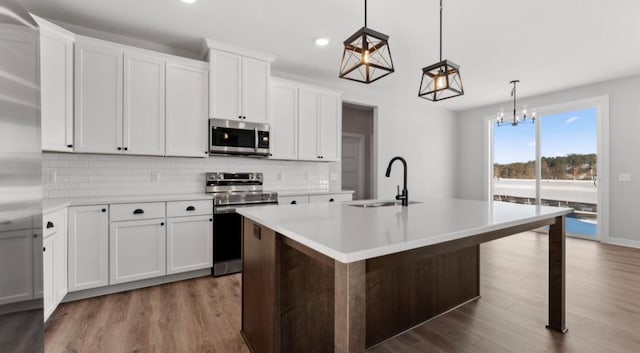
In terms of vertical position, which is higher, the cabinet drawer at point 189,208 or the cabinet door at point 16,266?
the cabinet door at point 16,266

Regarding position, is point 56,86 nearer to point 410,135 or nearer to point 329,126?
point 329,126

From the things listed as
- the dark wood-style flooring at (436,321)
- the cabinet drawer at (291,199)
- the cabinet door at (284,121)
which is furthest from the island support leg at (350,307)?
the cabinet door at (284,121)

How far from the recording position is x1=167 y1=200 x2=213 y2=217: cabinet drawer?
111 inches

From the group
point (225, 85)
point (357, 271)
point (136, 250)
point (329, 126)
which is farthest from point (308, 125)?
point (357, 271)

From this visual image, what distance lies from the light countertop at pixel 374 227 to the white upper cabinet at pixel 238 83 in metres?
1.92

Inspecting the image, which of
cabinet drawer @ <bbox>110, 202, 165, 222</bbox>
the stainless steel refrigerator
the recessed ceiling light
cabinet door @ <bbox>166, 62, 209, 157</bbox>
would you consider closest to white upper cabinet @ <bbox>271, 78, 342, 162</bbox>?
the recessed ceiling light

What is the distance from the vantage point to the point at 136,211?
2.65 meters

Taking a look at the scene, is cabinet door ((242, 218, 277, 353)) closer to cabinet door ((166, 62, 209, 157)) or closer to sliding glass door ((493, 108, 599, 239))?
cabinet door ((166, 62, 209, 157))

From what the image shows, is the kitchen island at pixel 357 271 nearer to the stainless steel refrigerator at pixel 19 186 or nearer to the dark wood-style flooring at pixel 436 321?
the dark wood-style flooring at pixel 436 321

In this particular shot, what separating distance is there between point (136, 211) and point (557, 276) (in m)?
3.48

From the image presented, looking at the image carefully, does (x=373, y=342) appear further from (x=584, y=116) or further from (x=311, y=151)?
(x=584, y=116)

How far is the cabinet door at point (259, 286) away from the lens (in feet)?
4.70

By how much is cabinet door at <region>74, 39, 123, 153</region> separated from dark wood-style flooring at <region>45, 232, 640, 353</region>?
4.75 feet

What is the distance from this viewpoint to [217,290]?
2703 millimetres
